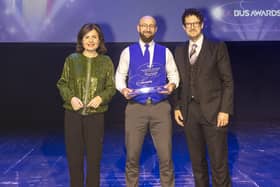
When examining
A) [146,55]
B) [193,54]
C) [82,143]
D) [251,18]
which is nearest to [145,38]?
[146,55]

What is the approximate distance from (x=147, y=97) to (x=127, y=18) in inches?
72.2

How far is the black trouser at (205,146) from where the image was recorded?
2252 mm

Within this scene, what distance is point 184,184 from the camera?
9.43 ft

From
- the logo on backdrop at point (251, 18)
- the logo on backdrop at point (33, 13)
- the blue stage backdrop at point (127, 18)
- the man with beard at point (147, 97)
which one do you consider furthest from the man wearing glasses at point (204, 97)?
the logo on backdrop at point (33, 13)

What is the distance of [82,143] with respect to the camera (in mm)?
2207

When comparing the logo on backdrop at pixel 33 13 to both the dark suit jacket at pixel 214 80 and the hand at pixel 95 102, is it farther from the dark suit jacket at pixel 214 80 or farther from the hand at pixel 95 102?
the dark suit jacket at pixel 214 80

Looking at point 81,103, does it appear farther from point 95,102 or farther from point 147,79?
point 147,79

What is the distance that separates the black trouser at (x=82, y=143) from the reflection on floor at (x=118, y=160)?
704mm

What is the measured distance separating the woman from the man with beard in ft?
0.62

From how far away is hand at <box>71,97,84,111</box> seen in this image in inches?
83.6

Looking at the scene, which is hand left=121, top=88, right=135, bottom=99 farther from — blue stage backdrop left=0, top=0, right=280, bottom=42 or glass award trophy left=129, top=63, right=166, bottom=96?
blue stage backdrop left=0, top=0, right=280, bottom=42

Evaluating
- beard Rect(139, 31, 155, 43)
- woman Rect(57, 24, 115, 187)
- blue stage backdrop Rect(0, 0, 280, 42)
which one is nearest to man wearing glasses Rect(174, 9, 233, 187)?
beard Rect(139, 31, 155, 43)

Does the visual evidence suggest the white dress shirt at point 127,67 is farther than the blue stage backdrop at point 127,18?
No

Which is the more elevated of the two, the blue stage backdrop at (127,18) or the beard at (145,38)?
the blue stage backdrop at (127,18)
